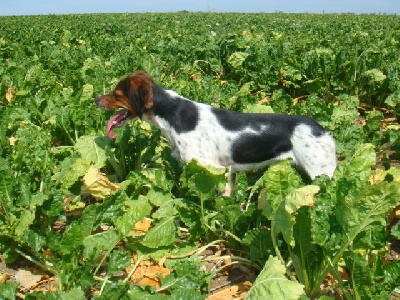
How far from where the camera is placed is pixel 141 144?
14.4 feet

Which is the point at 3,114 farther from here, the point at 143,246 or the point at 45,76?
the point at 45,76

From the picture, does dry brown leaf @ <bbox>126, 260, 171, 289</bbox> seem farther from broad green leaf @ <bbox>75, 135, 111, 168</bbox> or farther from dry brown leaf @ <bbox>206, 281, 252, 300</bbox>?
broad green leaf @ <bbox>75, 135, 111, 168</bbox>

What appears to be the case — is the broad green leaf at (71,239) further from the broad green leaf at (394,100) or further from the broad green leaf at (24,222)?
the broad green leaf at (394,100)

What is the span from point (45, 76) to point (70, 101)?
2686mm

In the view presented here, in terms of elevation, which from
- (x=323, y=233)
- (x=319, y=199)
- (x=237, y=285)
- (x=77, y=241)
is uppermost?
(x=319, y=199)

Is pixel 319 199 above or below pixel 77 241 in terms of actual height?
above

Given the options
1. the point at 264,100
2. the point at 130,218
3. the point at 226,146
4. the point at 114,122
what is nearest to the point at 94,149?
the point at 114,122

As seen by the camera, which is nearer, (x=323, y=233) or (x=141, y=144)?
(x=323, y=233)

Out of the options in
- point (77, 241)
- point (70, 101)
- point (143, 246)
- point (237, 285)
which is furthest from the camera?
point (70, 101)

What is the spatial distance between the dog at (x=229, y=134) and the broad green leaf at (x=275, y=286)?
155 centimetres

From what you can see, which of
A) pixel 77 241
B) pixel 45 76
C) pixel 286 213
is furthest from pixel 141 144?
pixel 45 76

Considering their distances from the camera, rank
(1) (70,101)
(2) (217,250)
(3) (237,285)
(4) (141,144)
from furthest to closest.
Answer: (1) (70,101) → (4) (141,144) → (2) (217,250) → (3) (237,285)

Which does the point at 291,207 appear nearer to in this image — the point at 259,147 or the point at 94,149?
the point at 259,147

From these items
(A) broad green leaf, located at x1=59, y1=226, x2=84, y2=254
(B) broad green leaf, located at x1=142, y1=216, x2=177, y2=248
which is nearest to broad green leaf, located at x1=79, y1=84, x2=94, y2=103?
(B) broad green leaf, located at x1=142, y1=216, x2=177, y2=248
